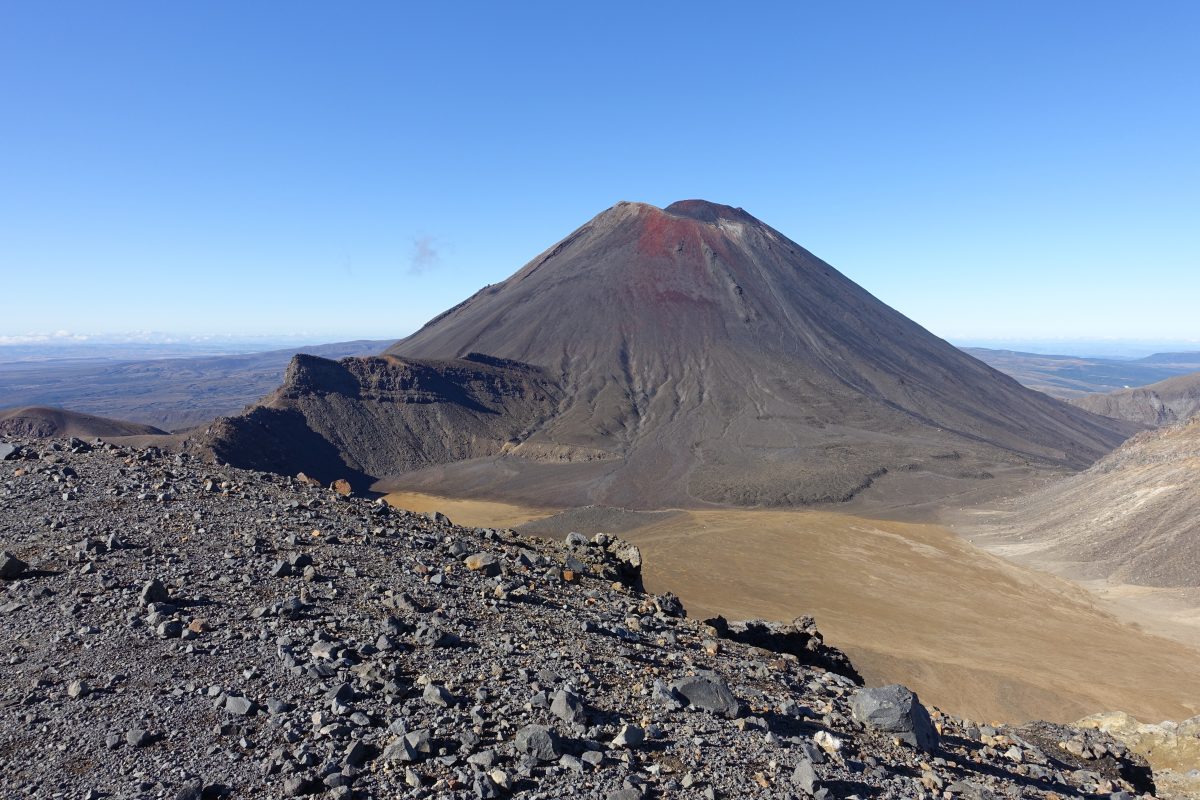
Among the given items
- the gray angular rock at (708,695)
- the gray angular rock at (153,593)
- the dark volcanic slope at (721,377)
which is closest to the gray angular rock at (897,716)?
the gray angular rock at (708,695)

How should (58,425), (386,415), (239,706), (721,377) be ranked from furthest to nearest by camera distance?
(721,377) → (386,415) → (58,425) → (239,706)

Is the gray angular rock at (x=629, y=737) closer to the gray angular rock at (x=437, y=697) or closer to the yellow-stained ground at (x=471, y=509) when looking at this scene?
the gray angular rock at (x=437, y=697)

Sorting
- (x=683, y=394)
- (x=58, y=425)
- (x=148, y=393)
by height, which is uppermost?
(x=683, y=394)

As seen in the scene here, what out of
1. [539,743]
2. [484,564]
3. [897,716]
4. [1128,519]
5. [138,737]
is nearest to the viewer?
[138,737]

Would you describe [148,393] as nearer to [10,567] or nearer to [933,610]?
[933,610]

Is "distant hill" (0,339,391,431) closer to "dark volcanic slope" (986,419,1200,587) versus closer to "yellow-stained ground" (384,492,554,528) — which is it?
"yellow-stained ground" (384,492,554,528)

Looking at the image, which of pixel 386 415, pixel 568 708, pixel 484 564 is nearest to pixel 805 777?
pixel 568 708

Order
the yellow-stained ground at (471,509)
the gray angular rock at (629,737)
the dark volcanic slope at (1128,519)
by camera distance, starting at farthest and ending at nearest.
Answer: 1. the yellow-stained ground at (471,509)
2. the dark volcanic slope at (1128,519)
3. the gray angular rock at (629,737)
